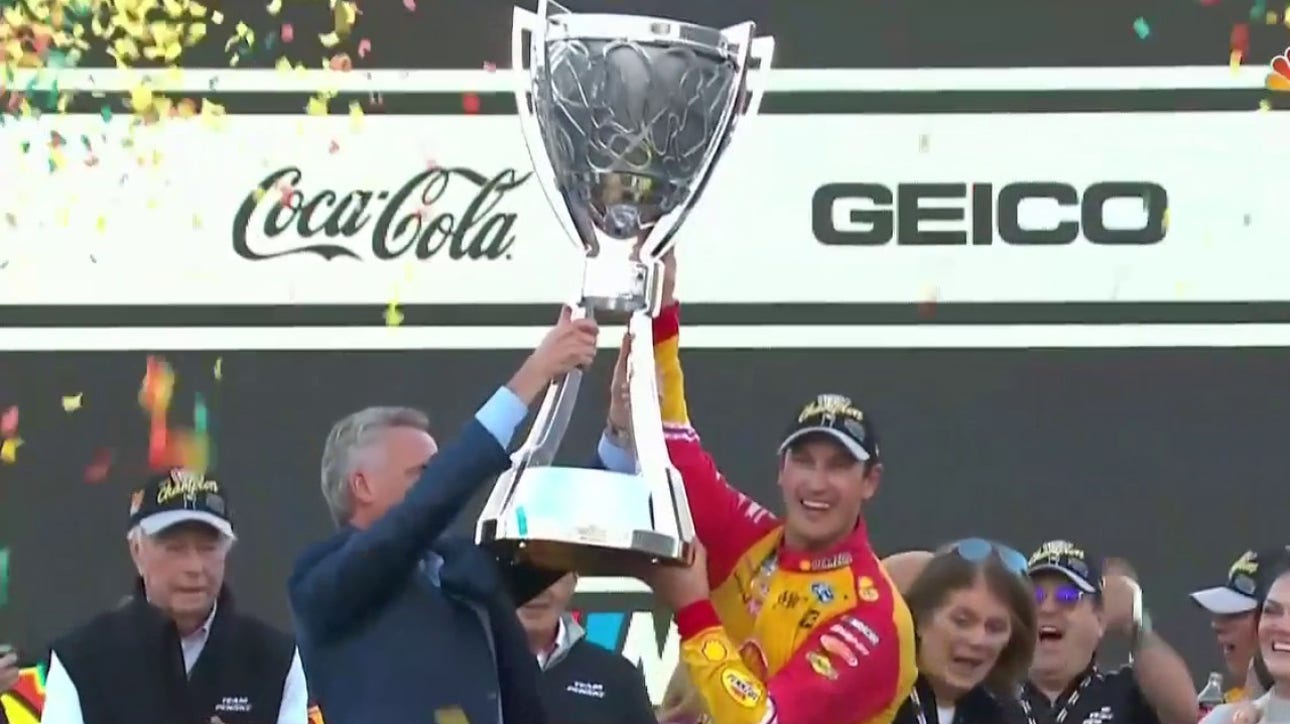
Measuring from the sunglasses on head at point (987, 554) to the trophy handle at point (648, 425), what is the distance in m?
0.63

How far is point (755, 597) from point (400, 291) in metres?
1.68

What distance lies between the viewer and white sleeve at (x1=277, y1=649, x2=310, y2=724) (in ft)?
12.1

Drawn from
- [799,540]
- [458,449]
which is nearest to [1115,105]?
[799,540]

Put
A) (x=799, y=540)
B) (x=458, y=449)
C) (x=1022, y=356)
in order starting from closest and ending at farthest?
(x=458, y=449) < (x=799, y=540) < (x=1022, y=356)

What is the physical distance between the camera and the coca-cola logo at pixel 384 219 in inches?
181

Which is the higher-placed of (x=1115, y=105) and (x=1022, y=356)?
(x=1115, y=105)

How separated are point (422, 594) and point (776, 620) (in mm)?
457

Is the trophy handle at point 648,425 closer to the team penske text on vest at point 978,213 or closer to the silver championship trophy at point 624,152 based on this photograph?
the silver championship trophy at point 624,152

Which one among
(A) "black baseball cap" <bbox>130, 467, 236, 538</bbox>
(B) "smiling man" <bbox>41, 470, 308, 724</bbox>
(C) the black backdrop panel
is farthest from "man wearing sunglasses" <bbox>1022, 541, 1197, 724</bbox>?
(A) "black baseball cap" <bbox>130, 467, 236, 538</bbox>

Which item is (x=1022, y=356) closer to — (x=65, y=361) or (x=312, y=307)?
(x=312, y=307)

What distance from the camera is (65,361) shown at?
14.9ft

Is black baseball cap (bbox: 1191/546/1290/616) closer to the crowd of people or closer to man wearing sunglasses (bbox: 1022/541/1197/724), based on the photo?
the crowd of people

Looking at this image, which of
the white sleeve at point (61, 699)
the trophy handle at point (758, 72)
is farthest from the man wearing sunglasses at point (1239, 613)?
the white sleeve at point (61, 699)

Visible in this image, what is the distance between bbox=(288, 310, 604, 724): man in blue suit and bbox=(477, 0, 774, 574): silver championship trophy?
7 centimetres
